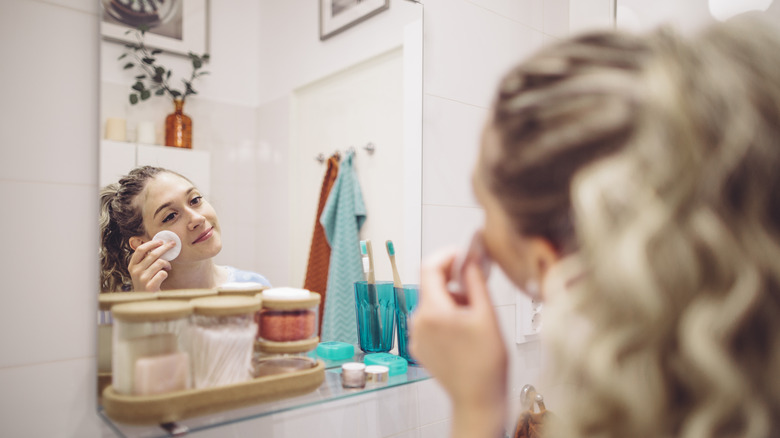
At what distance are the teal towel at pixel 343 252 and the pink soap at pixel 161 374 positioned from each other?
1.25 feet

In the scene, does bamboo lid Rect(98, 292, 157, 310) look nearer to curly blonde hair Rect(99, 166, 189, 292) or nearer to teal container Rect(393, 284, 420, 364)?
curly blonde hair Rect(99, 166, 189, 292)

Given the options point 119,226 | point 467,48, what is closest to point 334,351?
point 119,226

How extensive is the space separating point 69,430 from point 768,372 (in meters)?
0.85

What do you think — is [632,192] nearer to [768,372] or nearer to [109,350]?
[768,372]

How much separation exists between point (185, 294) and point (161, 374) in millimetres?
135

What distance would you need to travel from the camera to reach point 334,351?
3.30 ft

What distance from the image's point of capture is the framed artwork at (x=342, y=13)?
1093 mm

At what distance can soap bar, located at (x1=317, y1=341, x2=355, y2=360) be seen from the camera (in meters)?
1.00

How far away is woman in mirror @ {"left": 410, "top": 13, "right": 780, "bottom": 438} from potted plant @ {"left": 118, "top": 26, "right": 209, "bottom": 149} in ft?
1.94

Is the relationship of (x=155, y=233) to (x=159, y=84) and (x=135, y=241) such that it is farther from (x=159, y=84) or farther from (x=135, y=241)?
(x=159, y=84)

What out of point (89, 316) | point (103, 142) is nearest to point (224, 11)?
point (103, 142)

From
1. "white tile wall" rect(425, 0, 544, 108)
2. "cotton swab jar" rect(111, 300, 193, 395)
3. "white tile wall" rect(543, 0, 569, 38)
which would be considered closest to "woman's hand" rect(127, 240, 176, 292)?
"cotton swab jar" rect(111, 300, 193, 395)

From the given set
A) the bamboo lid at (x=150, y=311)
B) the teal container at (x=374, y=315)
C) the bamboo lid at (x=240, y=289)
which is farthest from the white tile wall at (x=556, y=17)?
the bamboo lid at (x=150, y=311)

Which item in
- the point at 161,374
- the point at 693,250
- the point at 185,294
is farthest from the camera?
the point at 185,294
